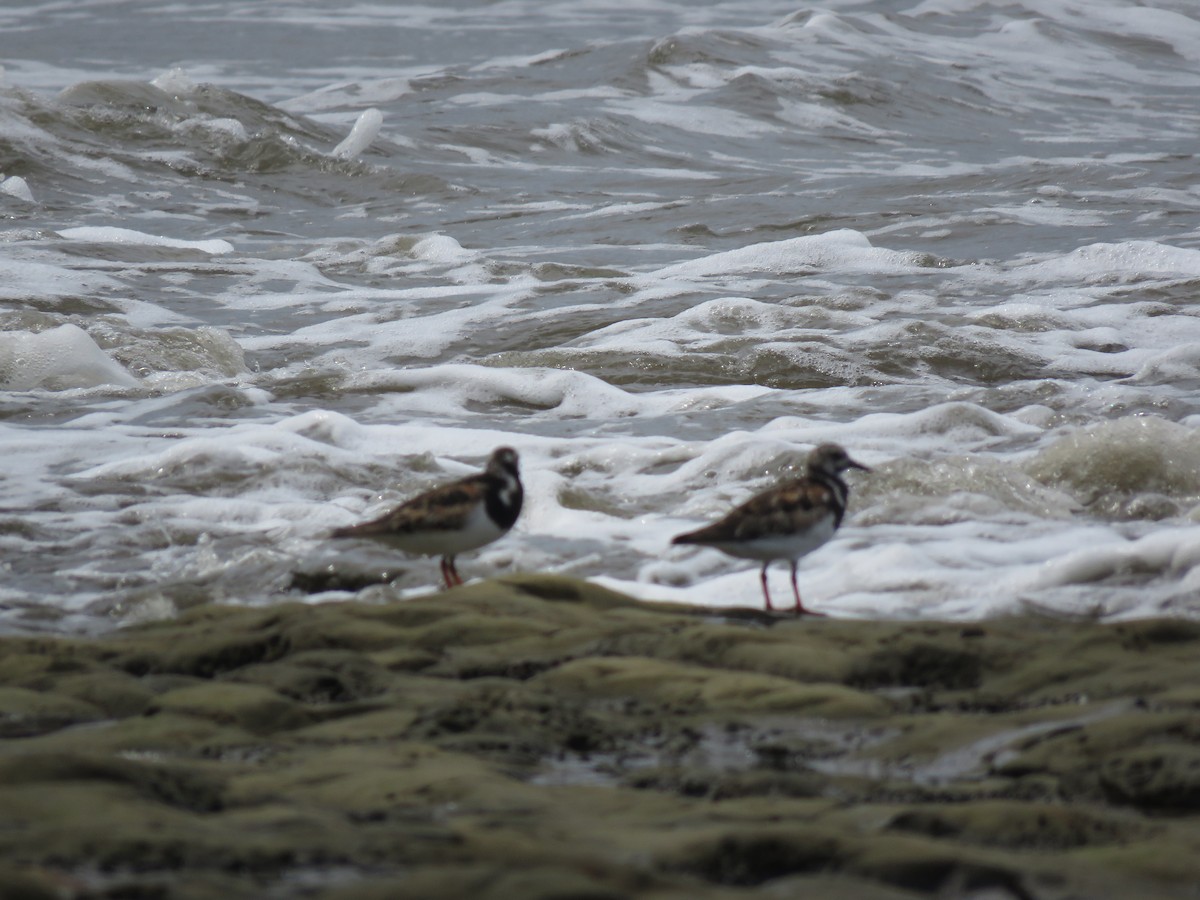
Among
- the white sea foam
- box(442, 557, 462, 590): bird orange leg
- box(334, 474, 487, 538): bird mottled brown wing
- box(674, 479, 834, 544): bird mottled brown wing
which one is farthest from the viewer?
the white sea foam

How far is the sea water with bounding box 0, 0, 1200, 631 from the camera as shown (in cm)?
575

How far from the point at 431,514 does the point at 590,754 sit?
1.67 metres

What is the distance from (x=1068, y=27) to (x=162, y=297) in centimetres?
2856

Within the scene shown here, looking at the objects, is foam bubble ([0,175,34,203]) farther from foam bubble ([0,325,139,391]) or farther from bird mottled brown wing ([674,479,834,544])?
bird mottled brown wing ([674,479,834,544])

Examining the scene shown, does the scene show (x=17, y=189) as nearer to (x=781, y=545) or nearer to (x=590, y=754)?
(x=781, y=545)

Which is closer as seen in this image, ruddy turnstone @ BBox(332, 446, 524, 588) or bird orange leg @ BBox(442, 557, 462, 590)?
ruddy turnstone @ BBox(332, 446, 524, 588)

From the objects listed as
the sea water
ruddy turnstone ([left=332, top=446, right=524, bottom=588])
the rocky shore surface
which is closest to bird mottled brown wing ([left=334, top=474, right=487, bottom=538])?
ruddy turnstone ([left=332, top=446, right=524, bottom=588])

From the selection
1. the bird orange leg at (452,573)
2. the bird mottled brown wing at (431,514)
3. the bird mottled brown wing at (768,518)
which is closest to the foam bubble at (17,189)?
the bird orange leg at (452,573)

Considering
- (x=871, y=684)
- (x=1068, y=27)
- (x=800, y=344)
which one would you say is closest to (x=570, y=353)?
(x=800, y=344)

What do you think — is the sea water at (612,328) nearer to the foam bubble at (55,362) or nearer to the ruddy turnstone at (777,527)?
the foam bubble at (55,362)

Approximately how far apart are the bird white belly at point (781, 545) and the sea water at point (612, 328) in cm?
59

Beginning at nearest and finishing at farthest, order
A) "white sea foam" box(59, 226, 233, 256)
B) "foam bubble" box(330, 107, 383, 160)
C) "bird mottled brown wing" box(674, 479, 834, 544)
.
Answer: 1. "bird mottled brown wing" box(674, 479, 834, 544)
2. "white sea foam" box(59, 226, 233, 256)
3. "foam bubble" box(330, 107, 383, 160)

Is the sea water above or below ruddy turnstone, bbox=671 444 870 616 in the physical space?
below

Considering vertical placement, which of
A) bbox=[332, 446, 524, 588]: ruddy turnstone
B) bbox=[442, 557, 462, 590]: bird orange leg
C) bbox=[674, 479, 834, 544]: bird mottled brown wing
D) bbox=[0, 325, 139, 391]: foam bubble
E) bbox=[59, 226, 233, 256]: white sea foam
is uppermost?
bbox=[674, 479, 834, 544]: bird mottled brown wing
